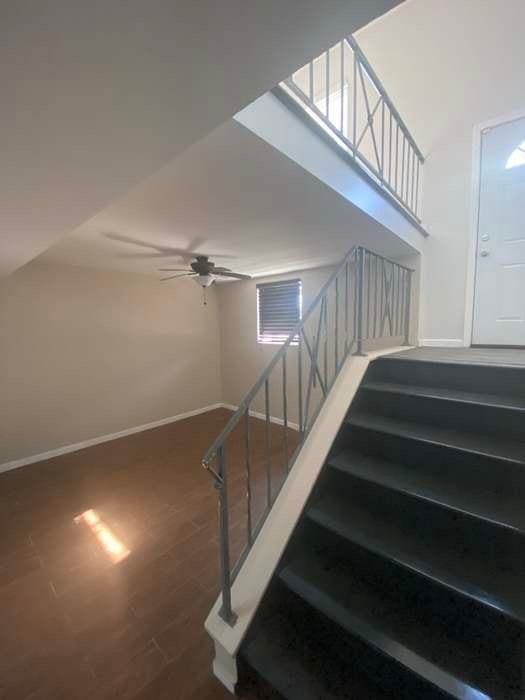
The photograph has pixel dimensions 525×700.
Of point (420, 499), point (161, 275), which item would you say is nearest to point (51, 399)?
point (161, 275)

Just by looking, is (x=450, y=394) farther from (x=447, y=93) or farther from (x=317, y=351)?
(x=447, y=93)

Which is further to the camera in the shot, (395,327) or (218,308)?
(218,308)

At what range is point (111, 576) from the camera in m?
1.73

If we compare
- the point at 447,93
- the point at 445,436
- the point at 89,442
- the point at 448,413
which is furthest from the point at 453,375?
the point at 89,442

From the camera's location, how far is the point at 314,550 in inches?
56.4

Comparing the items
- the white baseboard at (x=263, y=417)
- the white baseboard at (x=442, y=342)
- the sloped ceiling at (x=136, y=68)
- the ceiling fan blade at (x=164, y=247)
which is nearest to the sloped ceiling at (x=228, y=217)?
the ceiling fan blade at (x=164, y=247)

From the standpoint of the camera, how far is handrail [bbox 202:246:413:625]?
1.20 metres

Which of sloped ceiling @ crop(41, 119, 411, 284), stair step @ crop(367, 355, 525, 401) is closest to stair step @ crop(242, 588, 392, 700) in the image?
stair step @ crop(367, 355, 525, 401)

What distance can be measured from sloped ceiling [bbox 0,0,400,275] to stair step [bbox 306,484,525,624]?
1688mm

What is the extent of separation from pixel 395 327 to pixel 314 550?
2385 millimetres

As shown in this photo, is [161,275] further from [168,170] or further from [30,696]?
[30,696]

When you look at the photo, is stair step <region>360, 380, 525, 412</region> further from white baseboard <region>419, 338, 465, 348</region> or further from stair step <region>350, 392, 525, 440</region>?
white baseboard <region>419, 338, 465, 348</region>

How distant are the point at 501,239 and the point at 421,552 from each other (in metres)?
2.89

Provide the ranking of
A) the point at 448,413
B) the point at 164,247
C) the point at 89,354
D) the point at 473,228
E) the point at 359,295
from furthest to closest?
the point at 89,354
the point at 473,228
the point at 164,247
the point at 359,295
the point at 448,413
